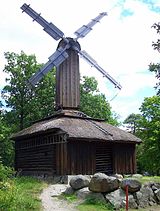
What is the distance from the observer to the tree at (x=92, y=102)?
41.7m

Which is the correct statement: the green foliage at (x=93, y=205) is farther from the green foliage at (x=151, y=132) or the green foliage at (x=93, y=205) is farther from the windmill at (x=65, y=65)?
the green foliage at (x=151, y=132)

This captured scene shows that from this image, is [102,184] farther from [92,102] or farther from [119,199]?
[92,102]

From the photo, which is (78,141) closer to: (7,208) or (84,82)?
(7,208)

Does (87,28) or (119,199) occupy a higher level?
(87,28)

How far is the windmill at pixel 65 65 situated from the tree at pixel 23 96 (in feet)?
32.8

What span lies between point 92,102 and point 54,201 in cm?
2603

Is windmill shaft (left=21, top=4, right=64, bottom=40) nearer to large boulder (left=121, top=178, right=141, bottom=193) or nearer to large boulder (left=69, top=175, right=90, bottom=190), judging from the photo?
large boulder (left=69, top=175, right=90, bottom=190)

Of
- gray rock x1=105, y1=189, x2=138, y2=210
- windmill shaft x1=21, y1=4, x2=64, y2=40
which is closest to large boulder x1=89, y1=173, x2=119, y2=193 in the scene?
gray rock x1=105, y1=189, x2=138, y2=210

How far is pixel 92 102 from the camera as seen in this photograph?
42.3 m

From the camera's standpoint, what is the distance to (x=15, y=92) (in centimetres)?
3962

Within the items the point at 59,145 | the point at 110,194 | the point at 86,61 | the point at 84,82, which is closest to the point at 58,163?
the point at 59,145

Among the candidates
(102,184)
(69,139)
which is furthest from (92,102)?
(102,184)

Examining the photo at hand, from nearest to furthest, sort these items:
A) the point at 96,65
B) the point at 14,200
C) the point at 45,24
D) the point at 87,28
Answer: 1. the point at 14,200
2. the point at 45,24
3. the point at 96,65
4. the point at 87,28

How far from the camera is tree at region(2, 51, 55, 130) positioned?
39156 millimetres
